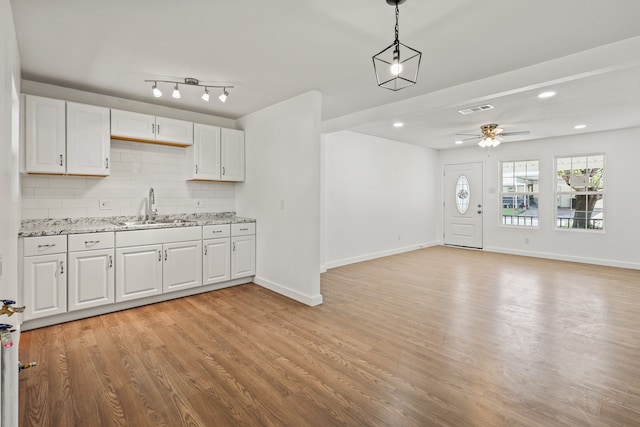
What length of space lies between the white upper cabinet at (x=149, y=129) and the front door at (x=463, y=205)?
6553 mm

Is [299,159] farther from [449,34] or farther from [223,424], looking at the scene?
[223,424]

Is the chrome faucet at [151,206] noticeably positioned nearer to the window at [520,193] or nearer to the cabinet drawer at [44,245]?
the cabinet drawer at [44,245]

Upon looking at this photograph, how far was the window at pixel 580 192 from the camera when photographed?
6.23 metres

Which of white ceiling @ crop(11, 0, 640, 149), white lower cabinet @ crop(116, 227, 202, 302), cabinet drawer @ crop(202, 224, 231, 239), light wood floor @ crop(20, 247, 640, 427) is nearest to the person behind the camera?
light wood floor @ crop(20, 247, 640, 427)

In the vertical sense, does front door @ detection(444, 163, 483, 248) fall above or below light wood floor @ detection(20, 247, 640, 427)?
above

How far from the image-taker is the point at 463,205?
811 centimetres

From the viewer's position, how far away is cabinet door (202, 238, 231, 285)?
418 cm

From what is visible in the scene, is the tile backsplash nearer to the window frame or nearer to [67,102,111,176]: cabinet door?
[67,102,111,176]: cabinet door

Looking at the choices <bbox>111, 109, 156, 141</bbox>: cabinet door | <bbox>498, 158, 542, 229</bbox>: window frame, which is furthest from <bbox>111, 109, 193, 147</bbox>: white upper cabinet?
<bbox>498, 158, 542, 229</bbox>: window frame

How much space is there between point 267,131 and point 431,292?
3.14 m

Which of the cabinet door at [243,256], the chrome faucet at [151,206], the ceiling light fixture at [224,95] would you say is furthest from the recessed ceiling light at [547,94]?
the chrome faucet at [151,206]

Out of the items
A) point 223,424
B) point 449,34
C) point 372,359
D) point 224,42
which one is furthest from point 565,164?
point 223,424

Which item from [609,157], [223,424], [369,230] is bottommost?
[223,424]

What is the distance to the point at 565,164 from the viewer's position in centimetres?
661
